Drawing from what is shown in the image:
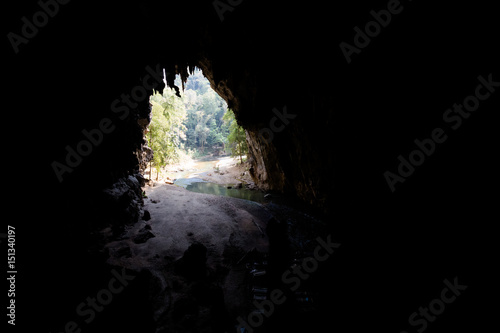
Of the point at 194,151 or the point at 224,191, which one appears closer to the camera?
the point at 224,191

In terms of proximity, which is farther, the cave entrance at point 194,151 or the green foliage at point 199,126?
the green foliage at point 199,126

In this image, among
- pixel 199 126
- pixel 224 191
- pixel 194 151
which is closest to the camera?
pixel 224 191

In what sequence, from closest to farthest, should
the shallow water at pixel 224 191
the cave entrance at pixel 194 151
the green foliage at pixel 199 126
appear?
the shallow water at pixel 224 191 < the cave entrance at pixel 194 151 < the green foliage at pixel 199 126

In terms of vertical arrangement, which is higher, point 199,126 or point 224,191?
point 199,126

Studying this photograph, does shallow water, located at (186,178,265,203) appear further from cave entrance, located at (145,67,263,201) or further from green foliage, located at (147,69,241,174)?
green foliage, located at (147,69,241,174)

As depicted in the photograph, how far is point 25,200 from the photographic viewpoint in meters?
3.51

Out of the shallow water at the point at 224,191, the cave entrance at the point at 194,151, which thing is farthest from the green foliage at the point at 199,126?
the shallow water at the point at 224,191

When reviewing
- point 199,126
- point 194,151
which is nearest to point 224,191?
point 194,151

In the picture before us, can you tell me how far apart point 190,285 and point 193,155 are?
43.2 metres

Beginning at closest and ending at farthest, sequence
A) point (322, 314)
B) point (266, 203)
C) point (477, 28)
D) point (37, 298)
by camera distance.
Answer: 1. point (37, 298)
2. point (477, 28)
3. point (322, 314)
4. point (266, 203)

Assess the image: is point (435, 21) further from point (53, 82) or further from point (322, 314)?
point (53, 82)

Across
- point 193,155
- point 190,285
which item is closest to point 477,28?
point 190,285

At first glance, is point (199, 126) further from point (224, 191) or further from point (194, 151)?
point (224, 191)

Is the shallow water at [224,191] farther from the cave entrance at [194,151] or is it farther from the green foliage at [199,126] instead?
the green foliage at [199,126]
